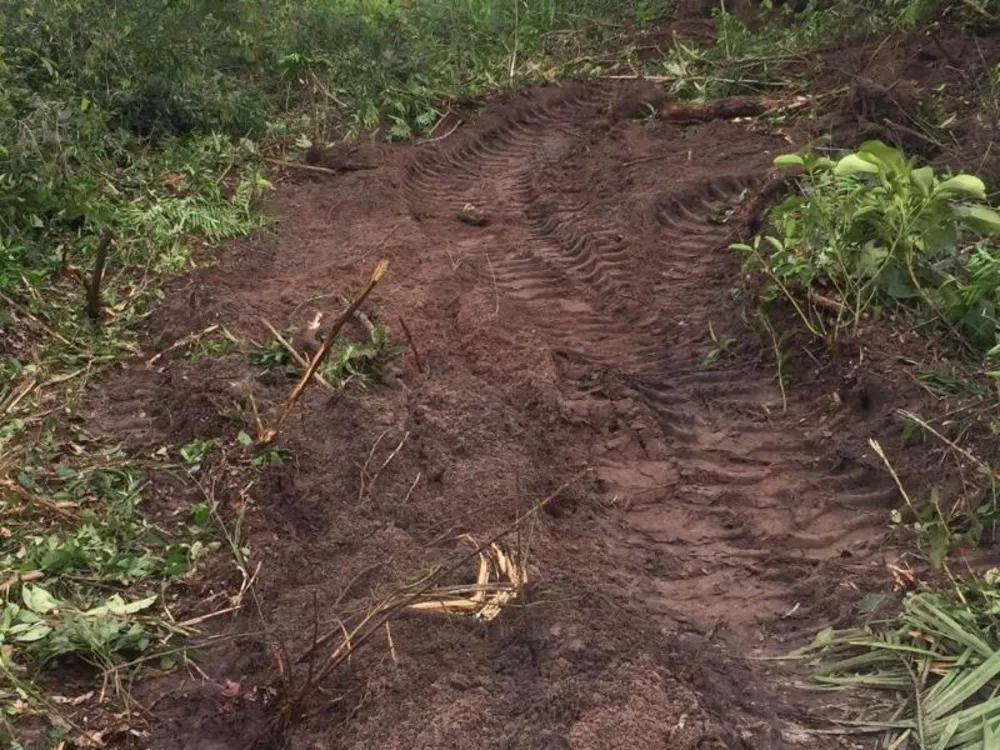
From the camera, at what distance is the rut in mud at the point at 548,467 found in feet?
8.82

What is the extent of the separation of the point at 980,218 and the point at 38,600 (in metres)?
3.74

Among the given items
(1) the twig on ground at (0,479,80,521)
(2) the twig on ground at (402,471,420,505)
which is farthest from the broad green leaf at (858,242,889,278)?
(1) the twig on ground at (0,479,80,521)

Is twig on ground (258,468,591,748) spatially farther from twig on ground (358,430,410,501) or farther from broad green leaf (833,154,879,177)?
broad green leaf (833,154,879,177)

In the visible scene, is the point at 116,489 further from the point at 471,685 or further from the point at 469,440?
the point at 471,685

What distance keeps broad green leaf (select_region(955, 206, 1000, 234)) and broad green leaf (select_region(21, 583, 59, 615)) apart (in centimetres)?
366

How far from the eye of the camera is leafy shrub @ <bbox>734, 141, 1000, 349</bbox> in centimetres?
388

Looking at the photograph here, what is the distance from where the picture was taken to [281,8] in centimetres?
888

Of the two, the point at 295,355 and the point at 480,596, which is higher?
the point at 480,596

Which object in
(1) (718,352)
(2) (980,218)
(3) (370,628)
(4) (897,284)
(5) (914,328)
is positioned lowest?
(1) (718,352)

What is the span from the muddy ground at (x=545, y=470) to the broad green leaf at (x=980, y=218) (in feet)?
1.94

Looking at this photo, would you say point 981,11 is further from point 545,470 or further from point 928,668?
point 928,668

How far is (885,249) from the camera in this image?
4113 millimetres

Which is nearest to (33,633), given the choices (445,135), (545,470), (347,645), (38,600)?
(38,600)

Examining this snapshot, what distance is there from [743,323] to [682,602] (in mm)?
1886
